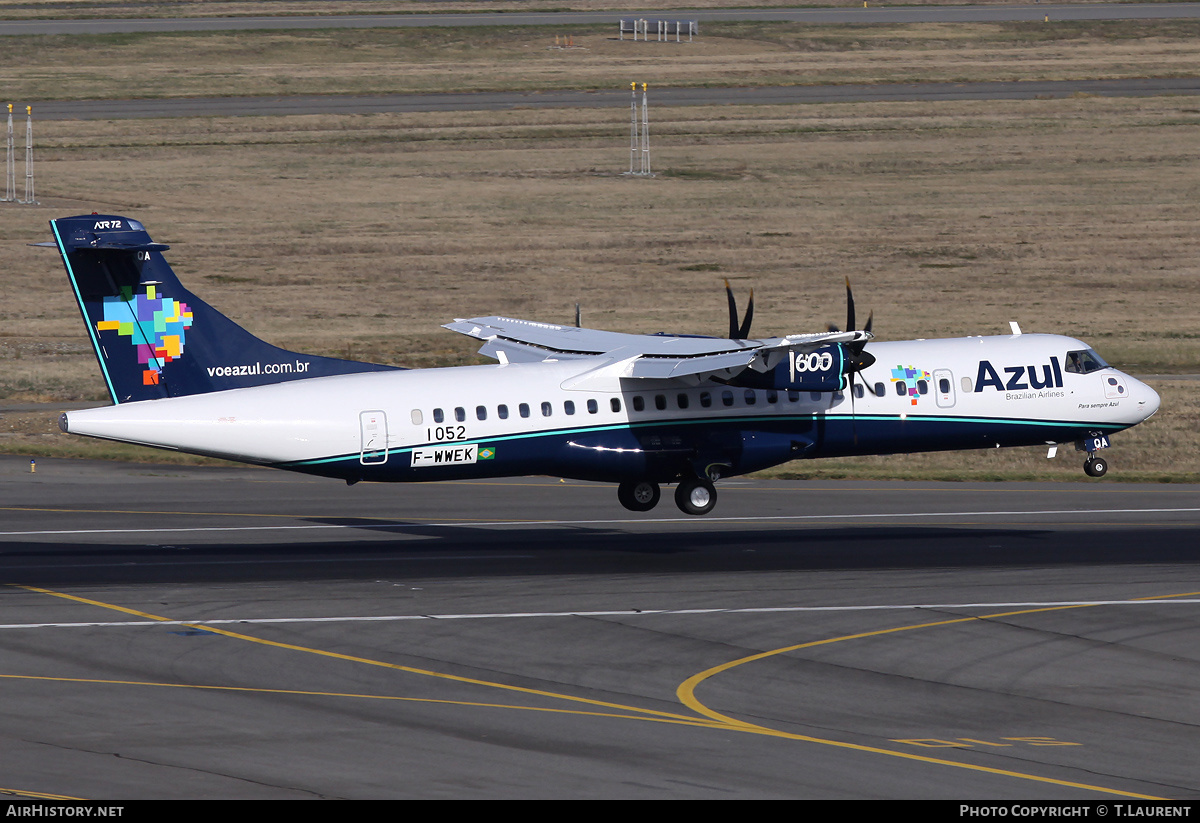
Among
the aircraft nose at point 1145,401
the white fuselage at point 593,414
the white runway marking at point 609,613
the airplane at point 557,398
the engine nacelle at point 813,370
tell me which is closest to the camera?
the white runway marking at point 609,613

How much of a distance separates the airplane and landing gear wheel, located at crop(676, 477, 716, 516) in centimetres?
3

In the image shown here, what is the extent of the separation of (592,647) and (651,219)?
190 feet

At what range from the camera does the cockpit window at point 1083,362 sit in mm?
38344

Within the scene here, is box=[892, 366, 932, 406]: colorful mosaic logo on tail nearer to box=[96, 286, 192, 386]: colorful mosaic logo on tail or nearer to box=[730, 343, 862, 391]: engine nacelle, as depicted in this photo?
box=[730, 343, 862, 391]: engine nacelle

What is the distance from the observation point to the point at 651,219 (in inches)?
3228

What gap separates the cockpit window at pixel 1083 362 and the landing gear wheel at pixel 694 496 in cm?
937

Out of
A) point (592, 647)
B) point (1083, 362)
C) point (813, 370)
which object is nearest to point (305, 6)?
point (1083, 362)

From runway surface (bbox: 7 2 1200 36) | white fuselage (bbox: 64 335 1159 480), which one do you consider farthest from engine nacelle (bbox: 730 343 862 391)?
runway surface (bbox: 7 2 1200 36)

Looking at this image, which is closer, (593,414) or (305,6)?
(593,414)

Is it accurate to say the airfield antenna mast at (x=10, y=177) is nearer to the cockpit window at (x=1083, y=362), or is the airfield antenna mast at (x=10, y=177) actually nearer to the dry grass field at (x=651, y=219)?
the dry grass field at (x=651, y=219)

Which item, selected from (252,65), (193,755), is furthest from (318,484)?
(252,65)

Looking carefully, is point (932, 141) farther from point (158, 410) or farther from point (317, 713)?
point (317, 713)

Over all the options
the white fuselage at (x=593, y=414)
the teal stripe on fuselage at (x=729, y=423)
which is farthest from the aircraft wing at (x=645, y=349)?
the teal stripe on fuselage at (x=729, y=423)

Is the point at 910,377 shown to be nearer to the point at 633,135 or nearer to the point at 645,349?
the point at 645,349
